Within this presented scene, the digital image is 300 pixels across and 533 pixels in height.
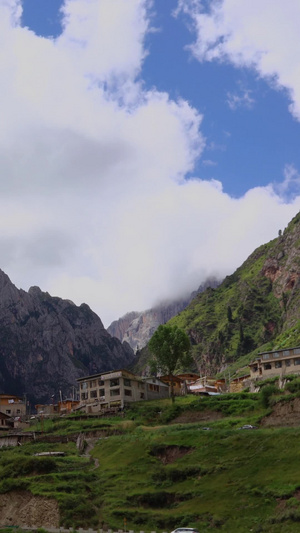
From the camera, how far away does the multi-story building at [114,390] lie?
140 meters

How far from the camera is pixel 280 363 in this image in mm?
138000

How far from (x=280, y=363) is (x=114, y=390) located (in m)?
35.4

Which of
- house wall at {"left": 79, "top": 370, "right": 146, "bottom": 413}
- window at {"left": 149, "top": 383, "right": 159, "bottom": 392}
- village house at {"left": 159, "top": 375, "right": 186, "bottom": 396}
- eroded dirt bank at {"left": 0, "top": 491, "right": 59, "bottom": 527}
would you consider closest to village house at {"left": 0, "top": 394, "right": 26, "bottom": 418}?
house wall at {"left": 79, "top": 370, "right": 146, "bottom": 413}

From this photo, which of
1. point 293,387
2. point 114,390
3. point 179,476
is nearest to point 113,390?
point 114,390

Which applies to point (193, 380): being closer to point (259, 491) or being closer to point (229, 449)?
point (229, 449)

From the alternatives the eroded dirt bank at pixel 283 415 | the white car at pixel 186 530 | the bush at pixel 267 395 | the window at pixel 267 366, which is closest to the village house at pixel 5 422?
the window at pixel 267 366

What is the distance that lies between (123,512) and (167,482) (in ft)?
29.8

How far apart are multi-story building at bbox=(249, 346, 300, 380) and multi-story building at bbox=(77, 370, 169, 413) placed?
25.1 m

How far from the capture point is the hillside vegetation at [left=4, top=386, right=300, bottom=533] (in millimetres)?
66125

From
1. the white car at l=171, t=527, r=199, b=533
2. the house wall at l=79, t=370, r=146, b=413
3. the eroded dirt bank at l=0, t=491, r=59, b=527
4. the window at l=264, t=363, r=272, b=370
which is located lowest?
the white car at l=171, t=527, r=199, b=533

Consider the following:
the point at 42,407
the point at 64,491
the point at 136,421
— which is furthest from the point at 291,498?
the point at 42,407

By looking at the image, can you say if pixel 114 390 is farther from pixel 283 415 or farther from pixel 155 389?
pixel 283 415

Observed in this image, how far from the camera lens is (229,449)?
271 ft

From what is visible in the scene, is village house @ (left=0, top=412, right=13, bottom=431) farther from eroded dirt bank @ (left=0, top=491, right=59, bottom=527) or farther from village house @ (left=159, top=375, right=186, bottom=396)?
eroded dirt bank @ (left=0, top=491, right=59, bottom=527)
